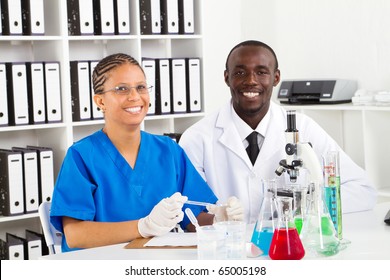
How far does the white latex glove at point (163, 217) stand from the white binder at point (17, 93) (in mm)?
1871

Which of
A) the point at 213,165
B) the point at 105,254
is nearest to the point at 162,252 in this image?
the point at 105,254

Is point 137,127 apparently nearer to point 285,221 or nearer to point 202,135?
point 202,135

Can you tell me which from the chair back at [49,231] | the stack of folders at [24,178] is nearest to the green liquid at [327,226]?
the chair back at [49,231]

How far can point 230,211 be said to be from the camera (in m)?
2.05

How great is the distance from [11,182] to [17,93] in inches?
17.4

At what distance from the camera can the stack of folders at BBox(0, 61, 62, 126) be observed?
371 cm

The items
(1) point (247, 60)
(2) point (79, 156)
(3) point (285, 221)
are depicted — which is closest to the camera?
(3) point (285, 221)

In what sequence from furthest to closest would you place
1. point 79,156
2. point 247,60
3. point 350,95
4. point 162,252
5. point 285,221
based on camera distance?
point 350,95 < point 247,60 < point 79,156 < point 162,252 < point 285,221

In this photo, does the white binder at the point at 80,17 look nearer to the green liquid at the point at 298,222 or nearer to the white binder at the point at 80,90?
the white binder at the point at 80,90

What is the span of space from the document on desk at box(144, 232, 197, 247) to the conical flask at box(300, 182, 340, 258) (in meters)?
0.30

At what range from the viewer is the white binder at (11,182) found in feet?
12.1

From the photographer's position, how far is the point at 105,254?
189 cm

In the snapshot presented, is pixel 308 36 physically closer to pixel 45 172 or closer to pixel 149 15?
pixel 149 15

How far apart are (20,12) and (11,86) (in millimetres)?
372
